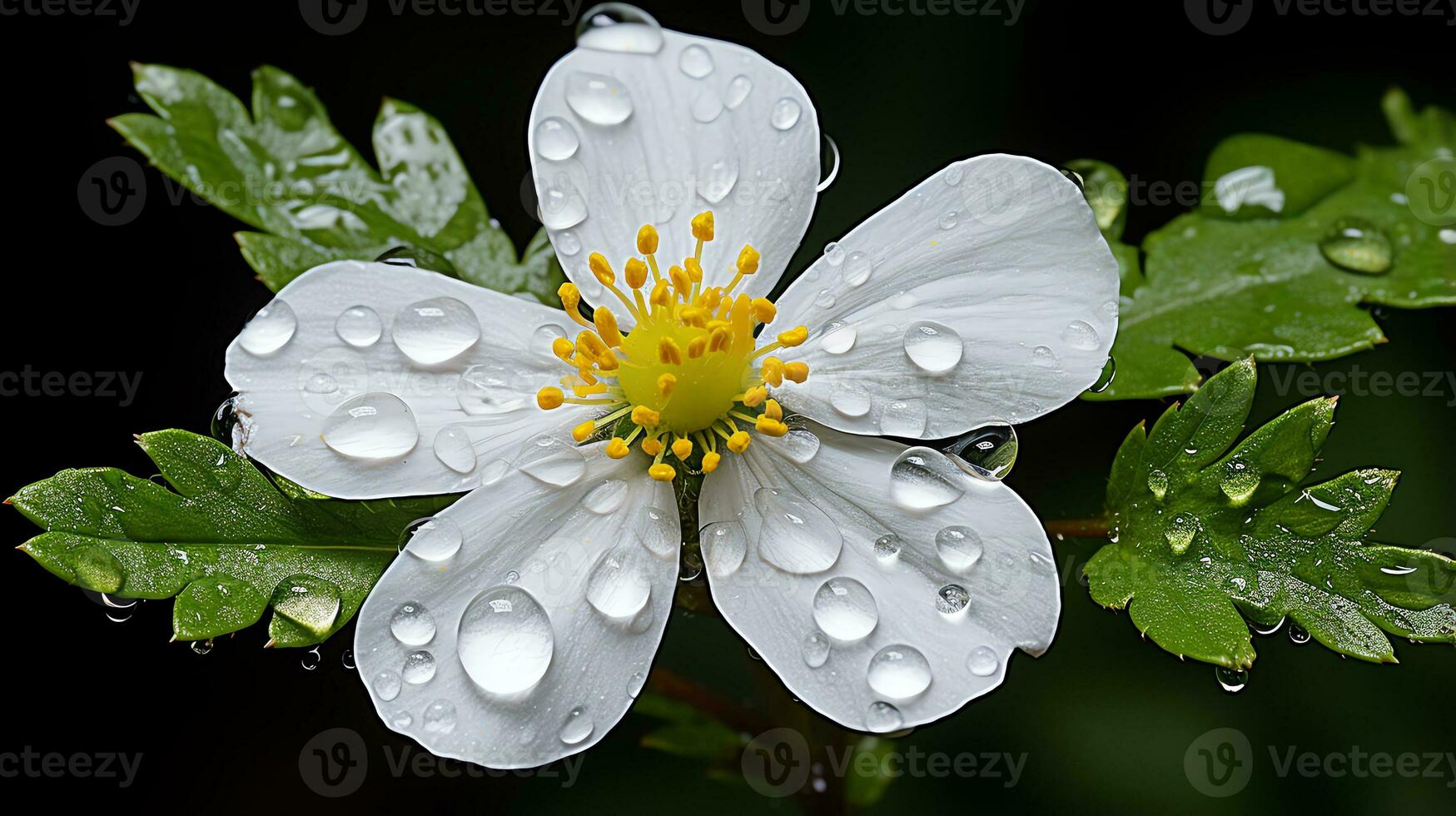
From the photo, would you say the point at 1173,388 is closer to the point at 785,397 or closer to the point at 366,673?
the point at 785,397

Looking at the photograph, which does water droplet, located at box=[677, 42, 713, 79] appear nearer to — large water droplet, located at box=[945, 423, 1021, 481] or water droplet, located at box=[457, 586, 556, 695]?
large water droplet, located at box=[945, 423, 1021, 481]

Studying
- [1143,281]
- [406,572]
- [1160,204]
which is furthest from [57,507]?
[1160,204]

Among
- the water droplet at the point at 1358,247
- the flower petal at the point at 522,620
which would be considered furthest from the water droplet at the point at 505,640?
the water droplet at the point at 1358,247

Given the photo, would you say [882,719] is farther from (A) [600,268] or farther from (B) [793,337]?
(A) [600,268]

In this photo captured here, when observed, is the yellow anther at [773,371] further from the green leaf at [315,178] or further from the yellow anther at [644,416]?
the green leaf at [315,178]

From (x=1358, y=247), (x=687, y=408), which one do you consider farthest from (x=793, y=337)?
(x=1358, y=247)

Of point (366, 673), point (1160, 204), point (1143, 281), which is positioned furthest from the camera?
point (1160, 204)
